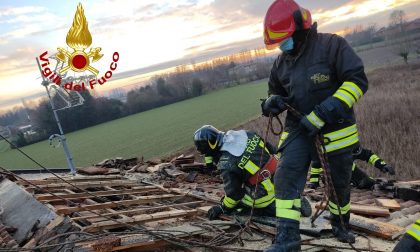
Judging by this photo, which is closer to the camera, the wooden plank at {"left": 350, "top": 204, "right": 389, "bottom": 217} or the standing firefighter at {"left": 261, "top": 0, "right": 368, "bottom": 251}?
the standing firefighter at {"left": 261, "top": 0, "right": 368, "bottom": 251}

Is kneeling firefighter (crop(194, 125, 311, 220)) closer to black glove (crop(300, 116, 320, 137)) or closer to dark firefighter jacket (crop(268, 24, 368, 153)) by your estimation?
dark firefighter jacket (crop(268, 24, 368, 153))

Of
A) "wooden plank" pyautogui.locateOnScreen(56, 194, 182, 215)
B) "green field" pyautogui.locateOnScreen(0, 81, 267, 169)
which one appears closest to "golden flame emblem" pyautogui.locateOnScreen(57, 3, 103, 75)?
"wooden plank" pyautogui.locateOnScreen(56, 194, 182, 215)

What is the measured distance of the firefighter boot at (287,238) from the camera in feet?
10.5

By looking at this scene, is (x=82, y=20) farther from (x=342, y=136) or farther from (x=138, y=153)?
(x=138, y=153)

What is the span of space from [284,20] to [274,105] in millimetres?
736

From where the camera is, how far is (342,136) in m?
3.25

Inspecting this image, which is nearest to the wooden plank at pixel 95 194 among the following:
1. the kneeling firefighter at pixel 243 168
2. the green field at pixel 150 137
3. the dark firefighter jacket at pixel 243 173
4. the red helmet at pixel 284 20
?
the kneeling firefighter at pixel 243 168

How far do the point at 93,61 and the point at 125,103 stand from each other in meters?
49.0

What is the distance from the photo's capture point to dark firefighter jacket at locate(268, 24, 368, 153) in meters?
3.00

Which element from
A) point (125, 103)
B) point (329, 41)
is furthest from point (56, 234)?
point (125, 103)

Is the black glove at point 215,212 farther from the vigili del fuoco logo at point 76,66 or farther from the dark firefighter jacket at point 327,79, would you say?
the vigili del fuoco logo at point 76,66

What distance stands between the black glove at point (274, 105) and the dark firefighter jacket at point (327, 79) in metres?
0.14

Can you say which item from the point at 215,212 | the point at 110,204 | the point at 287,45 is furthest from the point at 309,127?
the point at 110,204

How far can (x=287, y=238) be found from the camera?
3209 millimetres
